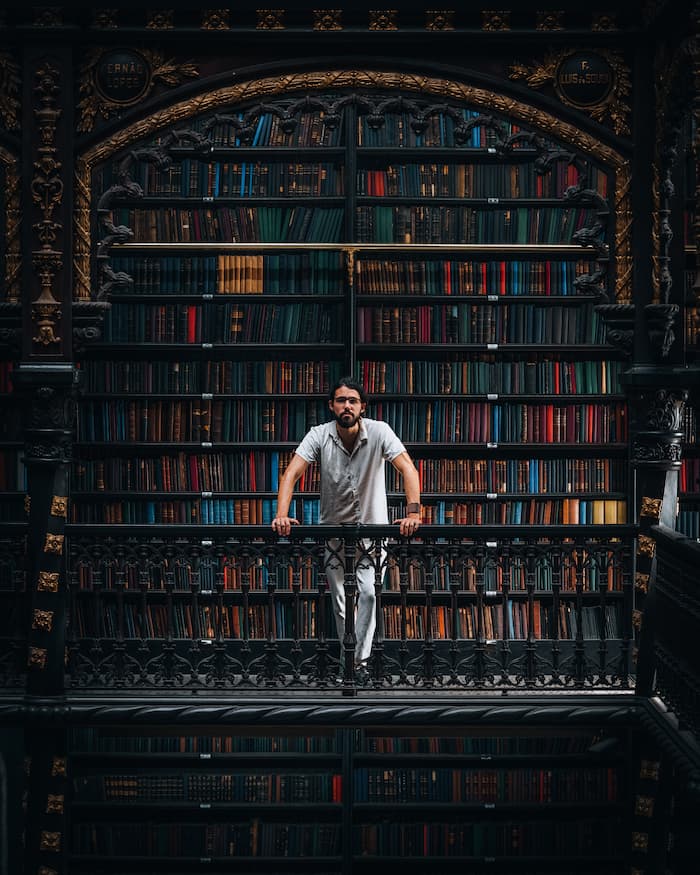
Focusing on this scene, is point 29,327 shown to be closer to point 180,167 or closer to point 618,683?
point 180,167

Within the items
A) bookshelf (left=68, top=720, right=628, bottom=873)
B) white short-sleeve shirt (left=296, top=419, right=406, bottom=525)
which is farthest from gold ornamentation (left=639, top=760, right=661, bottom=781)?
white short-sleeve shirt (left=296, top=419, right=406, bottom=525)

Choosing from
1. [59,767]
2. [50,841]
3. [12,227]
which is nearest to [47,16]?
[12,227]

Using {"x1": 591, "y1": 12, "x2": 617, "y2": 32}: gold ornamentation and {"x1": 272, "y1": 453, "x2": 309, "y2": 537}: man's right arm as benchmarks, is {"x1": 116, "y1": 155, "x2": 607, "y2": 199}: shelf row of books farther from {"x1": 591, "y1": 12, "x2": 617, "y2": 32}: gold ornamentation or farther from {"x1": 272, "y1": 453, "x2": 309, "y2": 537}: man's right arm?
{"x1": 272, "y1": 453, "x2": 309, "y2": 537}: man's right arm

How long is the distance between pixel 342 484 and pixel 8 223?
1727 millimetres

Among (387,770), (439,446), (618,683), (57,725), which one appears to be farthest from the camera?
(439,446)

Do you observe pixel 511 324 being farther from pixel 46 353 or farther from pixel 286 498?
pixel 46 353

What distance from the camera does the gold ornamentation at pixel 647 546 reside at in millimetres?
5824

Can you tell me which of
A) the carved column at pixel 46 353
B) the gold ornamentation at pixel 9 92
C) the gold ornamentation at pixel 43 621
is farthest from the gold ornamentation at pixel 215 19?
the gold ornamentation at pixel 43 621

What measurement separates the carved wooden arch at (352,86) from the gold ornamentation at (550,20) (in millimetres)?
310

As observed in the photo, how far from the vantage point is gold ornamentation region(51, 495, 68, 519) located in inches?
231

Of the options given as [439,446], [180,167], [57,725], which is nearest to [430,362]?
[439,446]

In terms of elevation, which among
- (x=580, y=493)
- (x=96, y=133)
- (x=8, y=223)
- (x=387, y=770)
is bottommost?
(x=387, y=770)

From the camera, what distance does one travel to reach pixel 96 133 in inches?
232

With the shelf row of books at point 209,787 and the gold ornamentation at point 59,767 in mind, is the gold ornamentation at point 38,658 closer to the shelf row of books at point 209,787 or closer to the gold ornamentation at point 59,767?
the gold ornamentation at point 59,767
